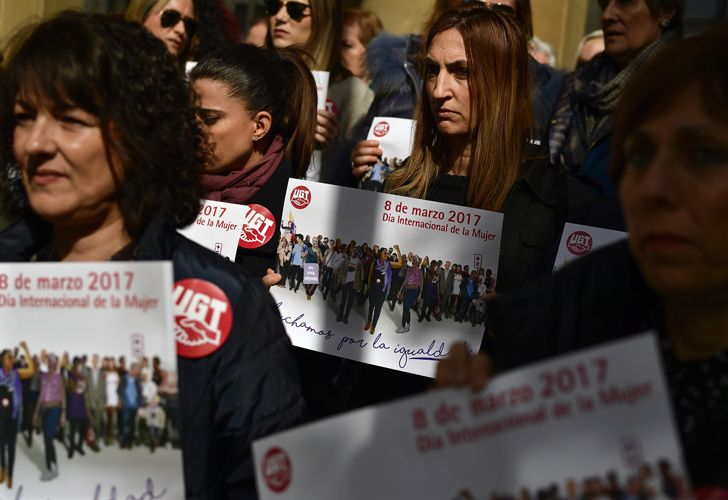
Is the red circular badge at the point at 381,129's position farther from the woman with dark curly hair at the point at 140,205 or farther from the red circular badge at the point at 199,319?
the red circular badge at the point at 199,319

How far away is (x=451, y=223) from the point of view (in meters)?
3.62

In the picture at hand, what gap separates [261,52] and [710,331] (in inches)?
117

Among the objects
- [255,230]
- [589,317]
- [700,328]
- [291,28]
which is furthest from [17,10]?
[700,328]

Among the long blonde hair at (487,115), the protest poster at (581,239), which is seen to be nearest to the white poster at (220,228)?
the long blonde hair at (487,115)

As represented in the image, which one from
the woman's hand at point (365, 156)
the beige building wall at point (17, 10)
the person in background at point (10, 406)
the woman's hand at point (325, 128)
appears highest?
the beige building wall at point (17, 10)

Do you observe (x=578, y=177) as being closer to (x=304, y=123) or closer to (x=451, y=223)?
(x=451, y=223)

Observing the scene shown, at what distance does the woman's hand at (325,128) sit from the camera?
5.03 meters

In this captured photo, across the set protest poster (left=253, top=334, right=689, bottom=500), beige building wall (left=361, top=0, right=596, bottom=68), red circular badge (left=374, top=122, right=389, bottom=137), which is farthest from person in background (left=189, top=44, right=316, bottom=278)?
beige building wall (left=361, top=0, right=596, bottom=68)

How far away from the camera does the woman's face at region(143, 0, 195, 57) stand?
215 inches

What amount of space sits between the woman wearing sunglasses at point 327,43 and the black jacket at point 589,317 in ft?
10.6

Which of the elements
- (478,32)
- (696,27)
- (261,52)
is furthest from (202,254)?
(696,27)

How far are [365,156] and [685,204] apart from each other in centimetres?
268

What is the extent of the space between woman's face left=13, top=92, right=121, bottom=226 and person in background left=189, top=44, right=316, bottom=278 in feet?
5.16

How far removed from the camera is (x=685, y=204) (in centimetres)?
177
